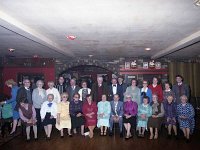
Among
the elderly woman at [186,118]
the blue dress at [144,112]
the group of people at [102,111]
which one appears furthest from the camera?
the blue dress at [144,112]

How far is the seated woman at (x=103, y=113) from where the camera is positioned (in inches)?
254

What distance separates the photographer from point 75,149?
5.26 metres

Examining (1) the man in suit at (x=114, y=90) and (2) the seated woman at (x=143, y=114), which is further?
(1) the man in suit at (x=114, y=90)

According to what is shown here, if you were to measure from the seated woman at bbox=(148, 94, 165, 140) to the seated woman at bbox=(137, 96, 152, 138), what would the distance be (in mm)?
121

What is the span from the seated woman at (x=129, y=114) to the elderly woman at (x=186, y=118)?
47.2 inches

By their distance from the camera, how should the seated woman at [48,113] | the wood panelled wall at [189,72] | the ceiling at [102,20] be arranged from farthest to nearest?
1. the wood panelled wall at [189,72]
2. the seated woman at [48,113]
3. the ceiling at [102,20]

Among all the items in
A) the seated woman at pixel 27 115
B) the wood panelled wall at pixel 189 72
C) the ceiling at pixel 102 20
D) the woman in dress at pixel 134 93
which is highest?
the ceiling at pixel 102 20

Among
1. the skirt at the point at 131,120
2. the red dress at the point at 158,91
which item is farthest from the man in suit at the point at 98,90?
the red dress at the point at 158,91

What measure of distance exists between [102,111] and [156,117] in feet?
5.02

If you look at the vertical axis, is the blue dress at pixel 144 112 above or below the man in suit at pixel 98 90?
below

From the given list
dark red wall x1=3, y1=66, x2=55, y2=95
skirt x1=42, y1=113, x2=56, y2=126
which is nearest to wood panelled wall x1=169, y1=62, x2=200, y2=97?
dark red wall x1=3, y1=66, x2=55, y2=95

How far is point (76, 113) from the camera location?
650 centimetres

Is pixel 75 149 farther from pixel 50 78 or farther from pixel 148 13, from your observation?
pixel 50 78

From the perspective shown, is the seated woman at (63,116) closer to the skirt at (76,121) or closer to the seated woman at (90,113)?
the skirt at (76,121)
